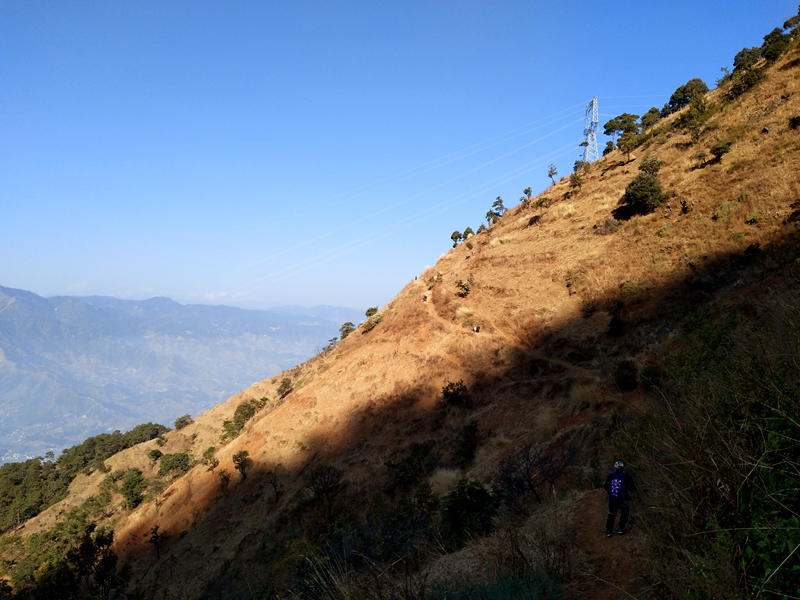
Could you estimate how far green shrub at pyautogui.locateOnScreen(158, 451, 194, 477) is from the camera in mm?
45456

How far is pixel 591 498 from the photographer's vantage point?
430 inches

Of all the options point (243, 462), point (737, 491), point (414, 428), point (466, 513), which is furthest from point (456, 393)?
point (737, 491)

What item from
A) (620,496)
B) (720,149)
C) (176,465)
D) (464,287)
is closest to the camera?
(620,496)

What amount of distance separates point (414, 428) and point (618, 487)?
1929 cm

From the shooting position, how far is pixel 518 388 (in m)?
24.7

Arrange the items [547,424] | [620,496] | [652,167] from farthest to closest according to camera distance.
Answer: [652,167] < [547,424] < [620,496]

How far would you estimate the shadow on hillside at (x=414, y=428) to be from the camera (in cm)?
2081

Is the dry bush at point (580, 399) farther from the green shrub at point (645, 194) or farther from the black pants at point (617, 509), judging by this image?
the green shrub at point (645, 194)

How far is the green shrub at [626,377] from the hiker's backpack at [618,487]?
38.6 ft

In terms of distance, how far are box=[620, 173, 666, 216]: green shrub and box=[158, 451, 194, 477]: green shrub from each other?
48305mm

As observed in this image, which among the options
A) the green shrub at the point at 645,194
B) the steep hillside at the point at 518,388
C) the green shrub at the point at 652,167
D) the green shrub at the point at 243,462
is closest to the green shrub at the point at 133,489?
the steep hillside at the point at 518,388

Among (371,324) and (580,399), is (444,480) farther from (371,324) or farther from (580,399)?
(371,324)

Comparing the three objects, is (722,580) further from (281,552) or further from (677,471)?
(281,552)

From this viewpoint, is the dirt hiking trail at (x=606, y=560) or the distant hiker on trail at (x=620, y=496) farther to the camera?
the distant hiker on trail at (x=620, y=496)
